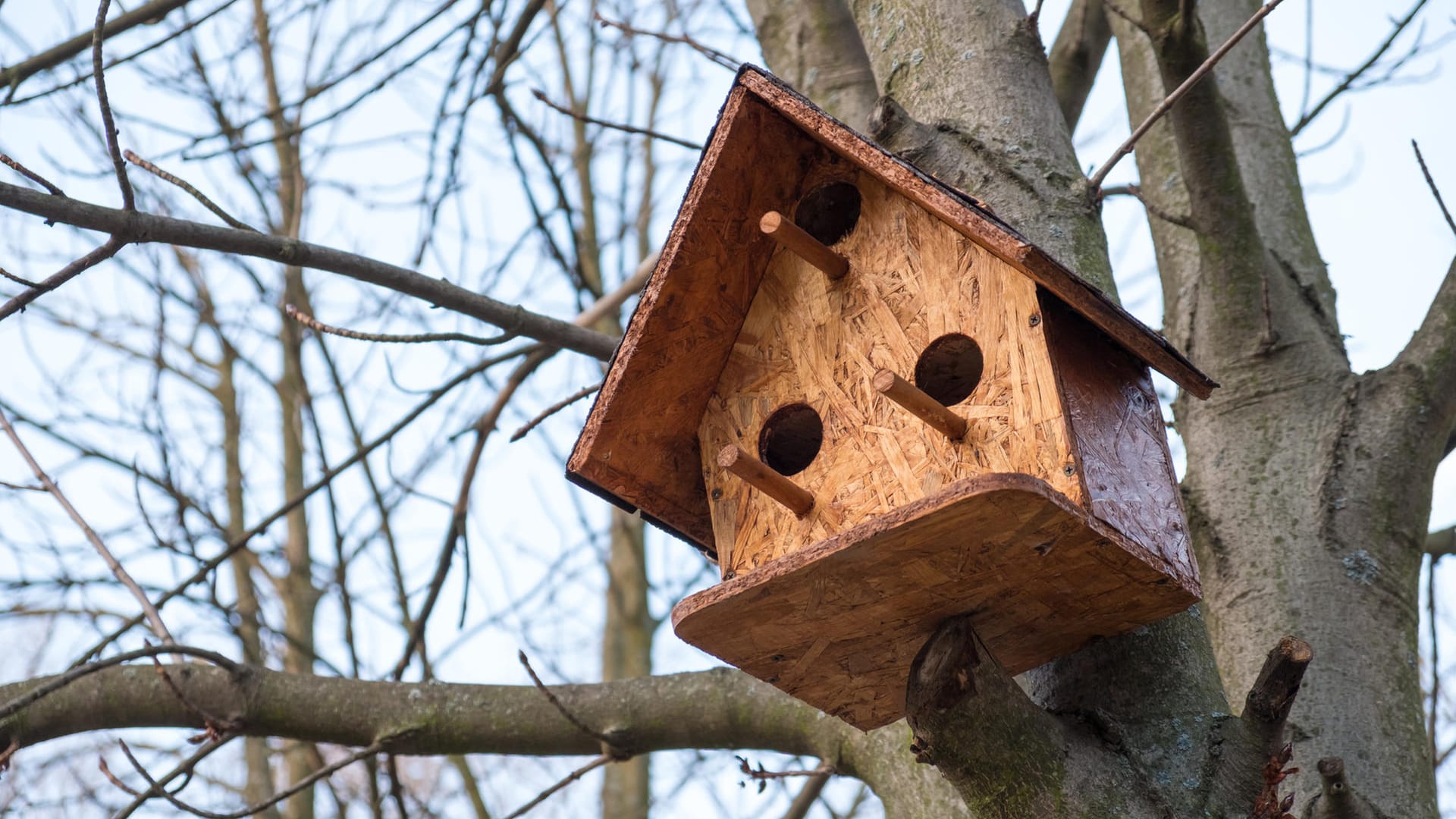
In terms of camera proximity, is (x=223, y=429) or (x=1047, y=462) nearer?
(x=1047, y=462)

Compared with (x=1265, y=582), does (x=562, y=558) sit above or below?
above

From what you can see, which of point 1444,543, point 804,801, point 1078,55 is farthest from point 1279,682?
point 1078,55

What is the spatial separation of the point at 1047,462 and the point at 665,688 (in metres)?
1.51

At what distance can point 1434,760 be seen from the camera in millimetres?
2697

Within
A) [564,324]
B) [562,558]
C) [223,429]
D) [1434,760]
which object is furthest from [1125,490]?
[223,429]

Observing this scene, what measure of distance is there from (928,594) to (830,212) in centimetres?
91

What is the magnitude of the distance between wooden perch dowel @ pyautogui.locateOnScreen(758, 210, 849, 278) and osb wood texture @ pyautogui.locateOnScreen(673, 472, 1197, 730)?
0.63 metres

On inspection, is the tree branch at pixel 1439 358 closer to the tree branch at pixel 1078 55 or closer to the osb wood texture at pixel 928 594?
the osb wood texture at pixel 928 594

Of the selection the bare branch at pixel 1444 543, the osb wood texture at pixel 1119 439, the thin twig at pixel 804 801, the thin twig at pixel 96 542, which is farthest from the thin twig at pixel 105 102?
the bare branch at pixel 1444 543

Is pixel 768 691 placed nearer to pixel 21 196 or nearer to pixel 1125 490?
pixel 1125 490

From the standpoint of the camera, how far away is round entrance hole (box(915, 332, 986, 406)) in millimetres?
2244

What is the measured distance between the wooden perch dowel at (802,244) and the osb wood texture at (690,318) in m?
0.08

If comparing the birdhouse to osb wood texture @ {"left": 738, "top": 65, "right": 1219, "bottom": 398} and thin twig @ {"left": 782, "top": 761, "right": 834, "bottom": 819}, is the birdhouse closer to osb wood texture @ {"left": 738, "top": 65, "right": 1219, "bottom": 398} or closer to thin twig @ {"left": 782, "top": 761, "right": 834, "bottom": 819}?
osb wood texture @ {"left": 738, "top": 65, "right": 1219, "bottom": 398}

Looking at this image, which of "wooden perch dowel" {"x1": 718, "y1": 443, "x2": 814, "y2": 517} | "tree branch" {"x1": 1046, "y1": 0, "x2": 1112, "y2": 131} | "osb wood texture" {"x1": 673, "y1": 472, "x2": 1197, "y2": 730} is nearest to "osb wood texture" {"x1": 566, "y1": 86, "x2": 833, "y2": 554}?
"wooden perch dowel" {"x1": 718, "y1": 443, "x2": 814, "y2": 517}
